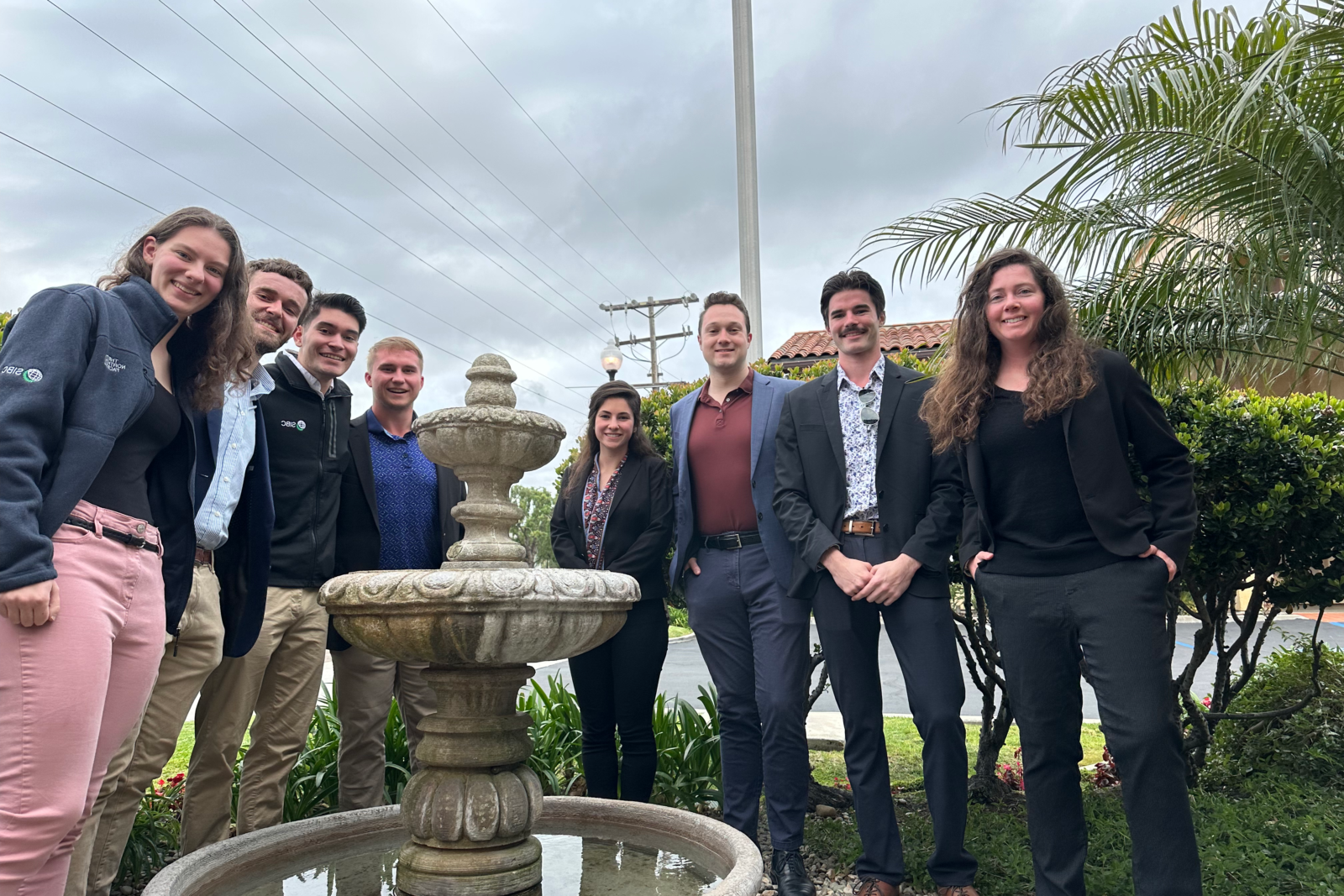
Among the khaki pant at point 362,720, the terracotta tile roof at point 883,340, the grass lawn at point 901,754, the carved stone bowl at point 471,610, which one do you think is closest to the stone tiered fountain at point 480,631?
the carved stone bowl at point 471,610

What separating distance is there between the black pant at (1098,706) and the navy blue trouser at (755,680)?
34.2 inches

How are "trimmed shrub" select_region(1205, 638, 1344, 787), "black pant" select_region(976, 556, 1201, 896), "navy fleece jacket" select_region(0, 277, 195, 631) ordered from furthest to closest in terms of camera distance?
"trimmed shrub" select_region(1205, 638, 1344, 787) → "black pant" select_region(976, 556, 1201, 896) → "navy fleece jacket" select_region(0, 277, 195, 631)

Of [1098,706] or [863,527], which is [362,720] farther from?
[1098,706]

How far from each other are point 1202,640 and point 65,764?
5099mm

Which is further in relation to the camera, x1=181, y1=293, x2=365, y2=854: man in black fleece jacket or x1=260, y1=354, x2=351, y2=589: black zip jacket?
x1=260, y1=354, x2=351, y2=589: black zip jacket

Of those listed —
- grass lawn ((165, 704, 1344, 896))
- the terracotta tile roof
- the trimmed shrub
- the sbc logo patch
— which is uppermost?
the terracotta tile roof

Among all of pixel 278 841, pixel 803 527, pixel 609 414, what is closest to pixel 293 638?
pixel 278 841

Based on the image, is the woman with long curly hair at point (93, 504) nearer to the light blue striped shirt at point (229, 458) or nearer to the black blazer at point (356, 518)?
Answer: the light blue striped shirt at point (229, 458)

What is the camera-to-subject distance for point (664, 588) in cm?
425

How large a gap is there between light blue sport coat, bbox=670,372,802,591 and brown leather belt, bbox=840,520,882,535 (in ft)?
0.87

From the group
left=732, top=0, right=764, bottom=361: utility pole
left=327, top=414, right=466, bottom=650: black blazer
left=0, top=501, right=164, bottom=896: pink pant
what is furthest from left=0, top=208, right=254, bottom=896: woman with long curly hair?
left=732, top=0, right=764, bottom=361: utility pole

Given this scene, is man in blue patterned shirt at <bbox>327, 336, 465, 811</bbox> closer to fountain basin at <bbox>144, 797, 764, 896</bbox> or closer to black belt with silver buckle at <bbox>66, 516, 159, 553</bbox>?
fountain basin at <bbox>144, 797, 764, 896</bbox>

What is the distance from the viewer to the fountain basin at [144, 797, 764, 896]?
272cm

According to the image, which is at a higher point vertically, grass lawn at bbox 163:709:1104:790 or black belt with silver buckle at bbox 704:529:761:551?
black belt with silver buckle at bbox 704:529:761:551
